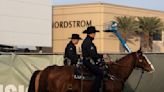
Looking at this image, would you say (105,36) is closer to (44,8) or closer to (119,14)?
(119,14)

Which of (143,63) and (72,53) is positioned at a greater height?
(72,53)

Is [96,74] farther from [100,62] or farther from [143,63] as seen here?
[143,63]

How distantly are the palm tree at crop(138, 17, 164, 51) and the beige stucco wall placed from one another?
4.60 feet

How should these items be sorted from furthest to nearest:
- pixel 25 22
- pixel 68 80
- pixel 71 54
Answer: pixel 25 22 < pixel 71 54 < pixel 68 80

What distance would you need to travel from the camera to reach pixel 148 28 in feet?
258

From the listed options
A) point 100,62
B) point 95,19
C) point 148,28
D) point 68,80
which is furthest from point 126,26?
point 68,80

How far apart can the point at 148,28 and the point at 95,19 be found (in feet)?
28.2

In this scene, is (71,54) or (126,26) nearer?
(71,54)

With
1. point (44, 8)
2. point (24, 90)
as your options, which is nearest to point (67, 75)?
point (24, 90)

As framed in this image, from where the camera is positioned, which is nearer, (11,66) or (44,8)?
(11,66)

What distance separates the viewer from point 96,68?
12414 millimetres

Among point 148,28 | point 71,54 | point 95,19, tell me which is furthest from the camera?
point 148,28

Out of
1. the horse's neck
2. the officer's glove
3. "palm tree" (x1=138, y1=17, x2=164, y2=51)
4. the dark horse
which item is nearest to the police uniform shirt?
the dark horse

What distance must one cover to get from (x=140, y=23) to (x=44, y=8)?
19.1m
